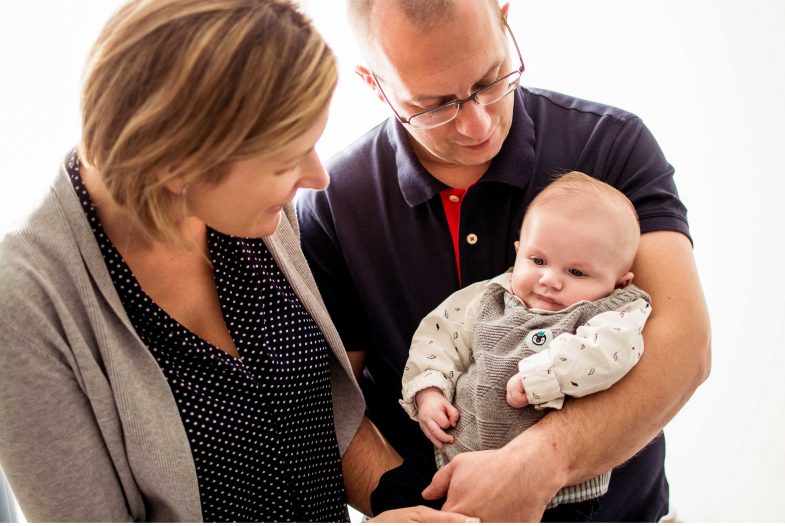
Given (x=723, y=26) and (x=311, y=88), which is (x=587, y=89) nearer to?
(x=723, y=26)

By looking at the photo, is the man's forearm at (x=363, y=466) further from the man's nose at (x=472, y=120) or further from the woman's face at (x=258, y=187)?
the man's nose at (x=472, y=120)

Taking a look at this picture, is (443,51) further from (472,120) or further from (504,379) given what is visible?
(504,379)

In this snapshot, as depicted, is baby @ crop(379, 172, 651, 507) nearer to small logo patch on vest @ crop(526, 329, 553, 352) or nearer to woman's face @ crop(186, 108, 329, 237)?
small logo patch on vest @ crop(526, 329, 553, 352)

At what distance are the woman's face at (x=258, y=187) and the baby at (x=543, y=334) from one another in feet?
1.64

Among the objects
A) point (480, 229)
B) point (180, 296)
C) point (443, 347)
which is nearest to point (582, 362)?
point (443, 347)

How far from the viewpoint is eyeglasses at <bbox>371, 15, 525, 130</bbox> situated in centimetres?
167

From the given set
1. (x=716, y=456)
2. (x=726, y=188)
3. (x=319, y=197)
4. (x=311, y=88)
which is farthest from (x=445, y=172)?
(x=716, y=456)

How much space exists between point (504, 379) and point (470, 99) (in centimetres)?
60

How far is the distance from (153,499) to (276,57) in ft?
2.88

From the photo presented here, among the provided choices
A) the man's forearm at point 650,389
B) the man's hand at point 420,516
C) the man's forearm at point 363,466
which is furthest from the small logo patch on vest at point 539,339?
the man's forearm at point 363,466

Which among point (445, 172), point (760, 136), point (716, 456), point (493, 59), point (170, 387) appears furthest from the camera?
point (716, 456)

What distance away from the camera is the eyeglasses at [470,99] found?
1668mm

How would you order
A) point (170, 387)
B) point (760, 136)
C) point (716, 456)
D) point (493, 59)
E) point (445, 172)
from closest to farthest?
point (170, 387)
point (493, 59)
point (445, 172)
point (760, 136)
point (716, 456)

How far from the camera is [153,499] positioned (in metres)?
1.49
